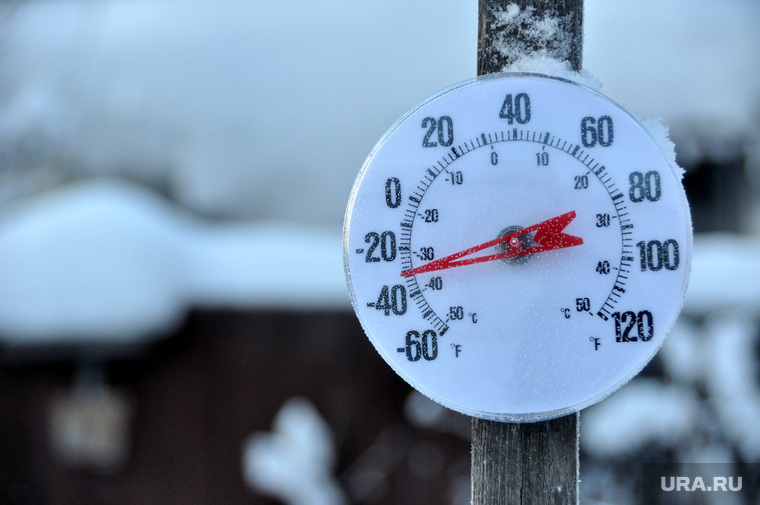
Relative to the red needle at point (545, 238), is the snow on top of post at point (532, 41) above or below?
above

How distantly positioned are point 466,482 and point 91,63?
3.59 metres

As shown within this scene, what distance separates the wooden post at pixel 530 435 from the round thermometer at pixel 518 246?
0.11 metres

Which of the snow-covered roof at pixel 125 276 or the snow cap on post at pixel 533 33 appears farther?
the snow-covered roof at pixel 125 276

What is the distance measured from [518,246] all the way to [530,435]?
36cm

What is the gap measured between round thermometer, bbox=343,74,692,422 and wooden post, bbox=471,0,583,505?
0.36 ft

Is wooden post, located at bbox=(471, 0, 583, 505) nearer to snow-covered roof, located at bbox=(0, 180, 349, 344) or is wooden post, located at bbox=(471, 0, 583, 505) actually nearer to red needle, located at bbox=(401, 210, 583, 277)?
red needle, located at bbox=(401, 210, 583, 277)

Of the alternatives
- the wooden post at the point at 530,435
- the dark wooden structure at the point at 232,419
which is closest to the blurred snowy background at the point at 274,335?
the dark wooden structure at the point at 232,419

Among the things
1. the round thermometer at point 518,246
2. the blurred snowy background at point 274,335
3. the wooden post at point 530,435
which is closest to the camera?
the round thermometer at point 518,246

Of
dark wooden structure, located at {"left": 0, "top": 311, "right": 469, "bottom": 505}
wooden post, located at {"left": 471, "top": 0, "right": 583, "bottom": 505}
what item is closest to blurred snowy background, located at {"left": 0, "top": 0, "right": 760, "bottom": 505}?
dark wooden structure, located at {"left": 0, "top": 311, "right": 469, "bottom": 505}

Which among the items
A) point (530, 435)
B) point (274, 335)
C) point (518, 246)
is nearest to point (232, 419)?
point (274, 335)

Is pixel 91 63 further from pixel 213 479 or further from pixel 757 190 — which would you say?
pixel 757 190

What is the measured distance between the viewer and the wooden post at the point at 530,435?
1.29 m

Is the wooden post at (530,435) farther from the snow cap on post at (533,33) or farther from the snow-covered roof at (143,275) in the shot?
the snow-covered roof at (143,275)

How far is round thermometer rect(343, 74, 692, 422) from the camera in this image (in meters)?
1.17
